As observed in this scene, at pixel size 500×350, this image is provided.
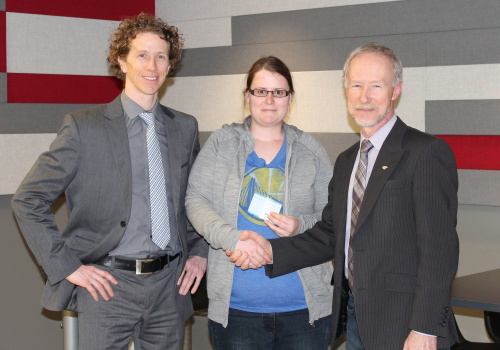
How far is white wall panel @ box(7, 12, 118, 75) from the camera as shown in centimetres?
379

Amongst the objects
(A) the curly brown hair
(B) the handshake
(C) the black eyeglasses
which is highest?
(A) the curly brown hair

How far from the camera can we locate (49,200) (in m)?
2.46

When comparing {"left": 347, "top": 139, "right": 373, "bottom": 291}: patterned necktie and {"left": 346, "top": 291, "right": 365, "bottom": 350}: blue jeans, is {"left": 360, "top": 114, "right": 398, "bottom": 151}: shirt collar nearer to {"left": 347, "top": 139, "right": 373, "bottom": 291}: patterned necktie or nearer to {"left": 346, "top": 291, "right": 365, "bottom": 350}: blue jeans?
{"left": 347, "top": 139, "right": 373, "bottom": 291}: patterned necktie

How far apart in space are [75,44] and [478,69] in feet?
8.58

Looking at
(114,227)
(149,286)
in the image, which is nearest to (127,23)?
(114,227)

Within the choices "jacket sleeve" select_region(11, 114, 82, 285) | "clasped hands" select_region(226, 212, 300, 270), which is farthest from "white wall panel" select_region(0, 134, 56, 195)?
"clasped hands" select_region(226, 212, 300, 270)

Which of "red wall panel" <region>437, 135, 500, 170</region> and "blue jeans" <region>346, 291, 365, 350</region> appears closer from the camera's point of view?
"blue jeans" <region>346, 291, 365, 350</region>

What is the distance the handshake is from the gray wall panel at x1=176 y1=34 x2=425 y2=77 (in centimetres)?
183

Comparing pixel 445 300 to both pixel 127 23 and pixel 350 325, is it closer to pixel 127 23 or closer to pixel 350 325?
pixel 350 325

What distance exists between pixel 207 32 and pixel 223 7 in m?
0.22

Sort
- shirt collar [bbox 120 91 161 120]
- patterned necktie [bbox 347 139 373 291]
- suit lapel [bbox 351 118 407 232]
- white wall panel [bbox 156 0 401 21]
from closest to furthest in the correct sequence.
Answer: suit lapel [bbox 351 118 407 232]
patterned necktie [bbox 347 139 373 291]
shirt collar [bbox 120 91 161 120]
white wall panel [bbox 156 0 401 21]

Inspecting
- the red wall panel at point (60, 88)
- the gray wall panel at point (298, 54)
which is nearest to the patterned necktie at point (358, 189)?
the gray wall panel at point (298, 54)

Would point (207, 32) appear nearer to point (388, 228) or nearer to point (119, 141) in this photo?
point (119, 141)

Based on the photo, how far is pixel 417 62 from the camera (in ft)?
11.8
